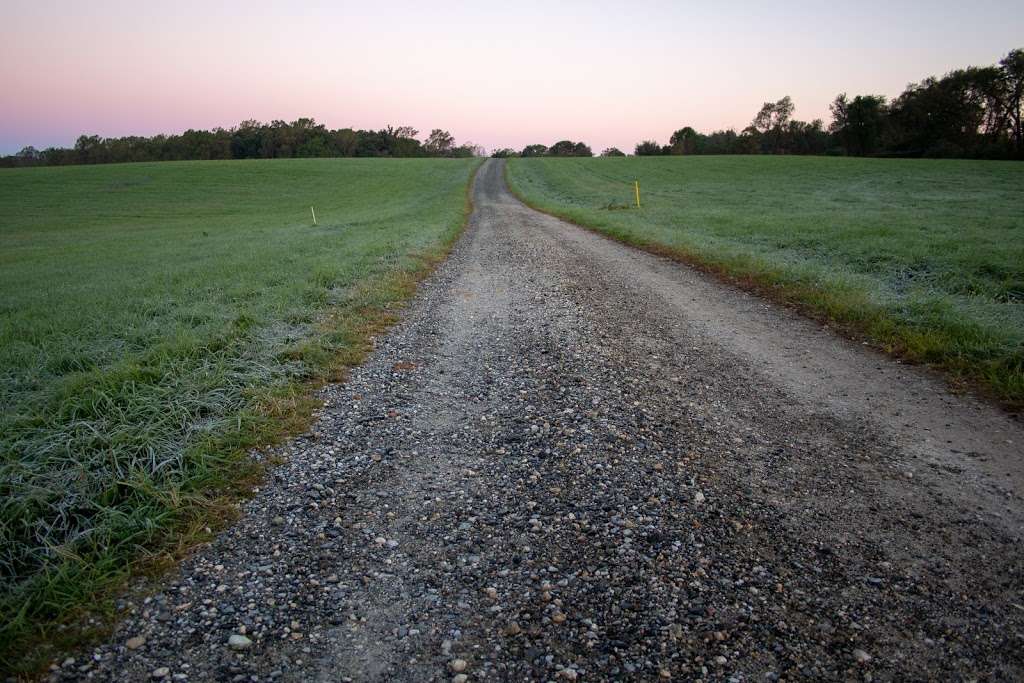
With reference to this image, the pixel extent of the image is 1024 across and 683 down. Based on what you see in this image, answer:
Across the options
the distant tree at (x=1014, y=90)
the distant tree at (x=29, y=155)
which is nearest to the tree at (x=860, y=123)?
the distant tree at (x=1014, y=90)

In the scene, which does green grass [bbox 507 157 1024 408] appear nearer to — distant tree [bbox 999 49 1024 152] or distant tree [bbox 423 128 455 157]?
distant tree [bbox 999 49 1024 152]

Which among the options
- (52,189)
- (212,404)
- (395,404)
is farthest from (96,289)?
(52,189)

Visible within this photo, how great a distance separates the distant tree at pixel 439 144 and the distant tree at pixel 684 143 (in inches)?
2001

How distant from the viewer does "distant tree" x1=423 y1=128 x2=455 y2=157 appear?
123 meters

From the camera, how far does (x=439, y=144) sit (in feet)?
446

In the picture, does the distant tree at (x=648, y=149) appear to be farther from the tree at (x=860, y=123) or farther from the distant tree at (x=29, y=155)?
the distant tree at (x=29, y=155)

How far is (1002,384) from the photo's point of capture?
5430 millimetres

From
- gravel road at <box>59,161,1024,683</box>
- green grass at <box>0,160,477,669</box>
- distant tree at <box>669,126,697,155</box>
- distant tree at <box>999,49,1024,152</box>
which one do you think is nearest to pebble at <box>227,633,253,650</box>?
gravel road at <box>59,161,1024,683</box>

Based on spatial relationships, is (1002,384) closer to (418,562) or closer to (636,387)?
(636,387)

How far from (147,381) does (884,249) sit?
50.5ft

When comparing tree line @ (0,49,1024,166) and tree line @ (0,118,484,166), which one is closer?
tree line @ (0,49,1024,166)

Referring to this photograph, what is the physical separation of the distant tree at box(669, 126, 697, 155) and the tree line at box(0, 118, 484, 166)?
44236 millimetres

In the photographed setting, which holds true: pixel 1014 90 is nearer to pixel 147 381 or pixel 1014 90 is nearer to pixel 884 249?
pixel 884 249

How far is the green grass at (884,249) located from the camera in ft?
21.8
